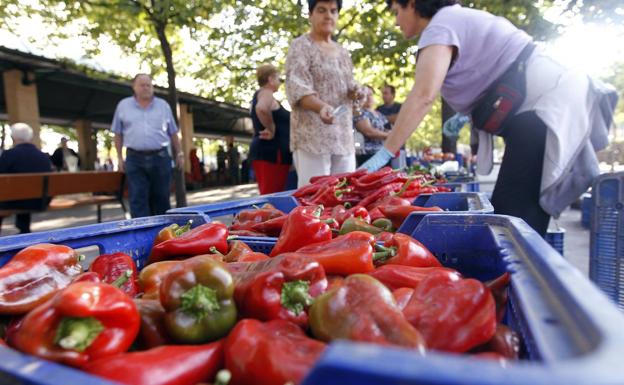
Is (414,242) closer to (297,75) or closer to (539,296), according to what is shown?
(539,296)

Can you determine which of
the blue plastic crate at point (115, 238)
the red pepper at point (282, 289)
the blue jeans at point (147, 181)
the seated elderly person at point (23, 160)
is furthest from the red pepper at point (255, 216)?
the seated elderly person at point (23, 160)

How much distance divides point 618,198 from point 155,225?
2.47 meters

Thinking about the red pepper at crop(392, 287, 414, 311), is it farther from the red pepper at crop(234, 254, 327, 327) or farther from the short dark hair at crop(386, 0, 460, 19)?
the short dark hair at crop(386, 0, 460, 19)

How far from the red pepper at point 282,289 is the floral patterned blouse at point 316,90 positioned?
2724 mm

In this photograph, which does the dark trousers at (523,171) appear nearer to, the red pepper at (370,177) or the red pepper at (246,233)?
the red pepper at (370,177)

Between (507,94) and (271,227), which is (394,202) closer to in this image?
(271,227)

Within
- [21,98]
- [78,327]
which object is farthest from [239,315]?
[21,98]

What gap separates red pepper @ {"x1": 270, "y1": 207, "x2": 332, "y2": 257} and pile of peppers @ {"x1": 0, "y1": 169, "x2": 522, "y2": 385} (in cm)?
26

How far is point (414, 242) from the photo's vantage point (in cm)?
158

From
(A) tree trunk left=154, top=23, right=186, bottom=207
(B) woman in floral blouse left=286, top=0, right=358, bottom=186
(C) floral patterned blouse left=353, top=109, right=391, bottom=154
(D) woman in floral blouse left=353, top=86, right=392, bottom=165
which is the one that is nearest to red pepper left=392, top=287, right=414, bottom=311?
(B) woman in floral blouse left=286, top=0, right=358, bottom=186

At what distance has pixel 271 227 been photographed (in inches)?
89.0

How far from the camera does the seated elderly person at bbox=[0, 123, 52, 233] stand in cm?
672

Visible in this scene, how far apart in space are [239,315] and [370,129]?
4878 mm

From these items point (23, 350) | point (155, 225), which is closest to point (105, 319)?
point (23, 350)
